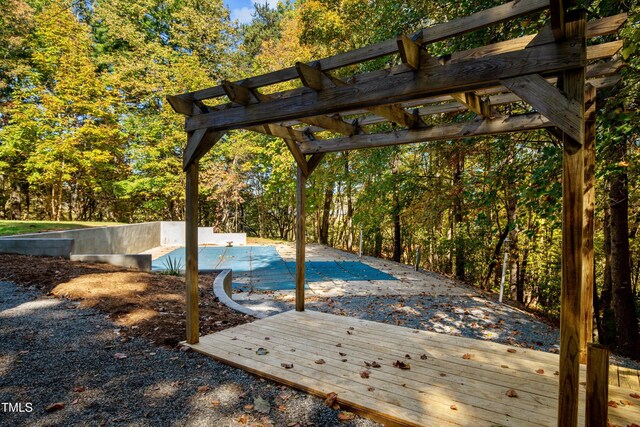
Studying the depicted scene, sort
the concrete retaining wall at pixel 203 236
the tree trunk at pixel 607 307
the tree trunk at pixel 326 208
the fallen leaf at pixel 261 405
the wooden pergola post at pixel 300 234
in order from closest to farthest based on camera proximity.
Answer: the fallen leaf at pixel 261 405
the wooden pergola post at pixel 300 234
the tree trunk at pixel 607 307
the concrete retaining wall at pixel 203 236
the tree trunk at pixel 326 208

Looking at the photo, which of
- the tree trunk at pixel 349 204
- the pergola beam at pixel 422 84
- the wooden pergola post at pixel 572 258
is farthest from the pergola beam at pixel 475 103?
the tree trunk at pixel 349 204

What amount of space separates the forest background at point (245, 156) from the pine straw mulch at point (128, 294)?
4301mm

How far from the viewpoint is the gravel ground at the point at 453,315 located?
4.61m

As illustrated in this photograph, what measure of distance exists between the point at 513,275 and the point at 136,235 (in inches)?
493

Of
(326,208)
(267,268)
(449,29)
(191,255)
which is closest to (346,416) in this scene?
(191,255)

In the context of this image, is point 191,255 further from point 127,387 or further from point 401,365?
point 401,365

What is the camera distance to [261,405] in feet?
7.76

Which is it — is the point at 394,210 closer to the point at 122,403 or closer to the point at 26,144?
the point at 122,403

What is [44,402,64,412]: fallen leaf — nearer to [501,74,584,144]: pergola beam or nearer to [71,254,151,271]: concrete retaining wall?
[501,74,584,144]: pergola beam

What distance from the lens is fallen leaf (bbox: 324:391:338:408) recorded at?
7.68 feet

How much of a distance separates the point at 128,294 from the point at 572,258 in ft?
17.1

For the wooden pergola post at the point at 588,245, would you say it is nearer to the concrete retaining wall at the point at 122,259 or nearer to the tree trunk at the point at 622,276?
the tree trunk at the point at 622,276

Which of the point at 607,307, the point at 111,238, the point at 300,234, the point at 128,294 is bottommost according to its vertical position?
the point at 607,307

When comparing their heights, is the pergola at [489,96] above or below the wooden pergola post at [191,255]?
above
